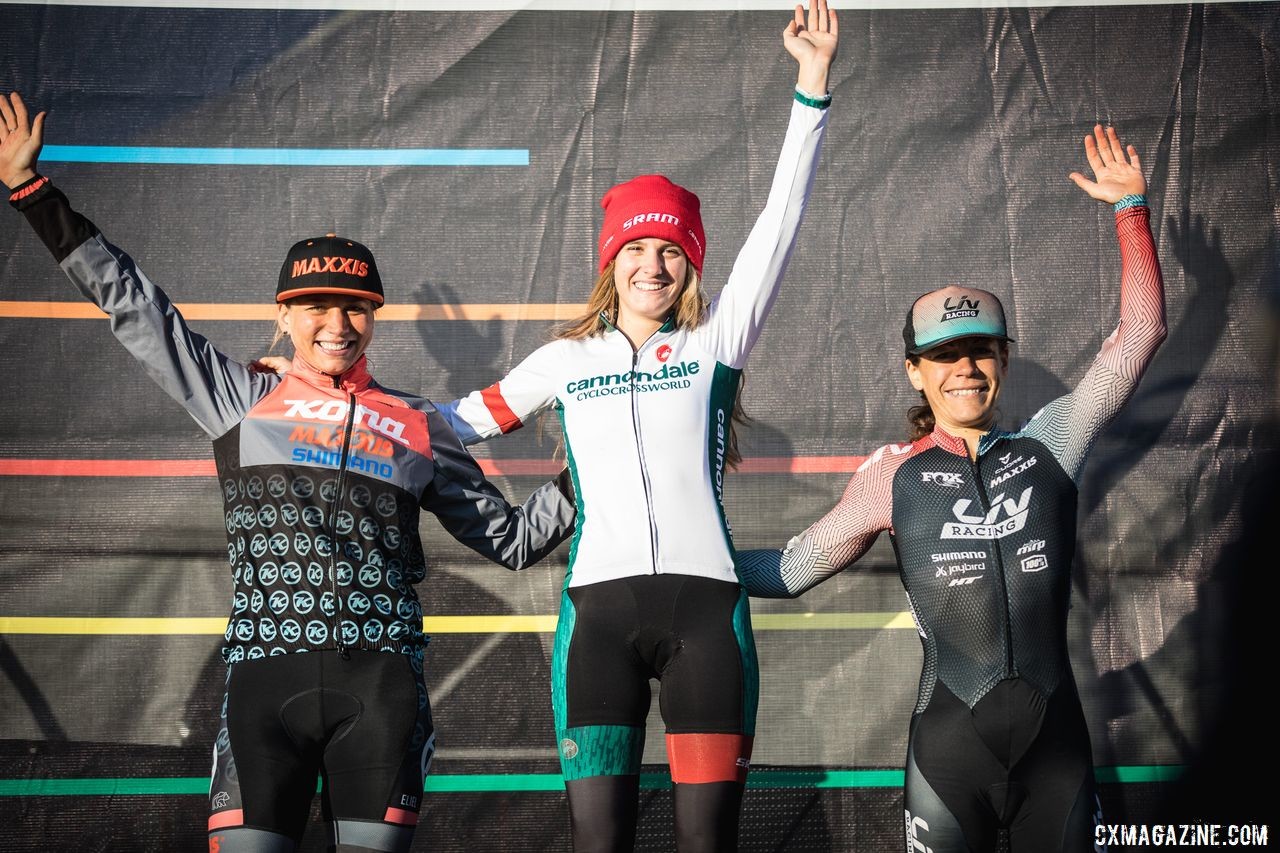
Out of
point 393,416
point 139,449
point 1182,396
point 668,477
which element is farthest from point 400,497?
point 1182,396

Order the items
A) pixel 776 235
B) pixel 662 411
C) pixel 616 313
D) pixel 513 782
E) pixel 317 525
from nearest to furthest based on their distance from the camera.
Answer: pixel 317 525 < pixel 662 411 < pixel 776 235 < pixel 616 313 < pixel 513 782

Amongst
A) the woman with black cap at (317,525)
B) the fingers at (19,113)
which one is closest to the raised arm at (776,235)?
the woman with black cap at (317,525)

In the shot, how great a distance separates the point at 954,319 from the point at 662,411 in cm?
67

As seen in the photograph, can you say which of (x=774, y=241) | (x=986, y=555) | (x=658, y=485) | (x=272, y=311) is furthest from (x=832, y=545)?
(x=272, y=311)

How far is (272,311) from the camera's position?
11.5ft

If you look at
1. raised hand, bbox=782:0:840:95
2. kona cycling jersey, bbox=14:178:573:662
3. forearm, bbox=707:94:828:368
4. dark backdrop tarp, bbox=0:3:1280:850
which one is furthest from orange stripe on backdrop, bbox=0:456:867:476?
raised hand, bbox=782:0:840:95

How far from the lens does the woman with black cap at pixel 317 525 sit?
7.52 ft

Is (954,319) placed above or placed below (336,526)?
above

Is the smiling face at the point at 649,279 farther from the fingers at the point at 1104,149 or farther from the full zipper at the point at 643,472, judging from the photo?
the fingers at the point at 1104,149

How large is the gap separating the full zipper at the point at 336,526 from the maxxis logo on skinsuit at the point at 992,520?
1263 millimetres

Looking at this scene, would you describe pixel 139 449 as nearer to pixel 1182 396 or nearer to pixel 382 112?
pixel 382 112

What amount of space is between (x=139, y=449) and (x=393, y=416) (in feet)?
4.22

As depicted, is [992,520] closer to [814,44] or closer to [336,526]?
[814,44]

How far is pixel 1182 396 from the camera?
354 centimetres
